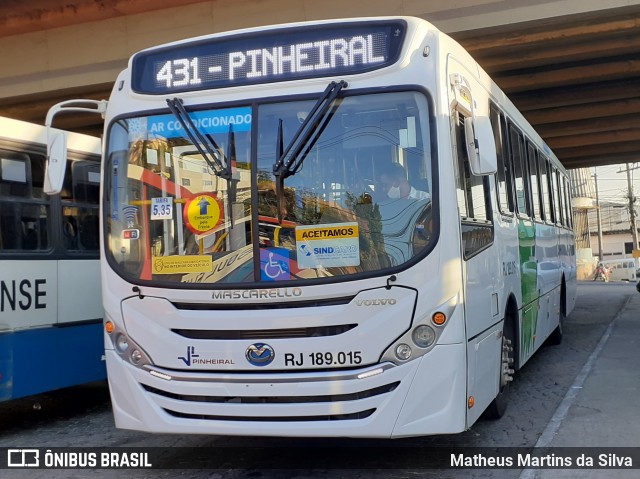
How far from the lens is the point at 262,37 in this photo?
5438 millimetres

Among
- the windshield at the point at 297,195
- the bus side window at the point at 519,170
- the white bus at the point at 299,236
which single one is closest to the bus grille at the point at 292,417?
the white bus at the point at 299,236

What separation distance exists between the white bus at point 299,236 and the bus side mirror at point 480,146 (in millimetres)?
16

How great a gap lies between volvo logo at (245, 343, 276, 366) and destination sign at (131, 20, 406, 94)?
191 centimetres

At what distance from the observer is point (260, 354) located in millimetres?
4895

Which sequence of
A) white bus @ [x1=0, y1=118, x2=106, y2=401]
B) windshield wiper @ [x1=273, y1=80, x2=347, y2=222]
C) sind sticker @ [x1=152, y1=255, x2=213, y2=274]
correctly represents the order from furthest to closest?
white bus @ [x1=0, y1=118, x2=106, y2=401] < sind sticker @ [x1=152, y1=255, x2=213, y2=274] < windshield wiper @ [x1=273, y1=80, x2=347, y2=222]

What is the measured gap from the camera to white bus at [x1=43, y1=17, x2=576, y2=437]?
4.77 meters

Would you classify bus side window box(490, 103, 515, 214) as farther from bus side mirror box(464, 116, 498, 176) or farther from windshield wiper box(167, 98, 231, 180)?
windshield wiper box(167, 98, 231, 180)

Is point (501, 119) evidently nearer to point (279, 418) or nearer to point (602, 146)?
point (279, 418)

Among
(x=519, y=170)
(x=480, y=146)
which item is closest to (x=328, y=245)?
(x=480, y=146)

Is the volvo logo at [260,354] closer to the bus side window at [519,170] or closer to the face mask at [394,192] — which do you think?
the face mask at [394,192]

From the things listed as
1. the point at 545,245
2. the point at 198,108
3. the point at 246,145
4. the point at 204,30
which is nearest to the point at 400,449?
the point at 246,145

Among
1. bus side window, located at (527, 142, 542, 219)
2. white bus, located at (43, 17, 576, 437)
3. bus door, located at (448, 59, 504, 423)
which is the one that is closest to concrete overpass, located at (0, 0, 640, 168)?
bus side window, located at (527, 142, 542, 219)

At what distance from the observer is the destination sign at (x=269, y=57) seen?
515 cm

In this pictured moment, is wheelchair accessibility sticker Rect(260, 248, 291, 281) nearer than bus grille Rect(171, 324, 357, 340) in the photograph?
No
